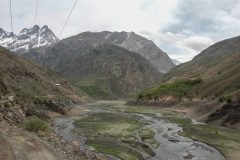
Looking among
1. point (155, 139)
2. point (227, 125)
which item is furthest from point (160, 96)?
point (155, 139)

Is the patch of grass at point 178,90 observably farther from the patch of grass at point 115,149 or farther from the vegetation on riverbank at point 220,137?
the patch of grass at point 115,149

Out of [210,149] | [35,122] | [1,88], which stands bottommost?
[210,149]

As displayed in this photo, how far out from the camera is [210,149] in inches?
2180

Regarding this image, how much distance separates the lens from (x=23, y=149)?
3750 centimetres

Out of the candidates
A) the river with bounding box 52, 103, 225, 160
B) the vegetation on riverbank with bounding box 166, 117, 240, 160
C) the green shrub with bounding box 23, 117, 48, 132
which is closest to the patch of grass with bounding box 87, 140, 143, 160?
the river with bounding box 52, 103, 225, 160

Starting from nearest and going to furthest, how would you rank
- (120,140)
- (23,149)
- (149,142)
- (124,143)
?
(23,149) < (124,143) < (149,142) < (120,140)

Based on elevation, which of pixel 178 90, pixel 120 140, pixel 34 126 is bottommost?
pixel 120 140

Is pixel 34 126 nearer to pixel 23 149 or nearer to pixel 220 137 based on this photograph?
pixel 23 149

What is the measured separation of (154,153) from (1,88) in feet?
140

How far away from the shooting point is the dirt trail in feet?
111

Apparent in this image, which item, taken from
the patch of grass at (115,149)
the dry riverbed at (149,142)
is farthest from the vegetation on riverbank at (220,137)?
the patch of grass at (115,149)

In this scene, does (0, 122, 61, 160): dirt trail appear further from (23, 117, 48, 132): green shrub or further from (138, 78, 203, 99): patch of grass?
(138, 78, 203, 99): patch of grass

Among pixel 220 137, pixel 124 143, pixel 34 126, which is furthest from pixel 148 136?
pixel 34 126

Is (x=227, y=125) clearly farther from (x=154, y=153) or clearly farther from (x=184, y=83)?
(x=184, y=83)
